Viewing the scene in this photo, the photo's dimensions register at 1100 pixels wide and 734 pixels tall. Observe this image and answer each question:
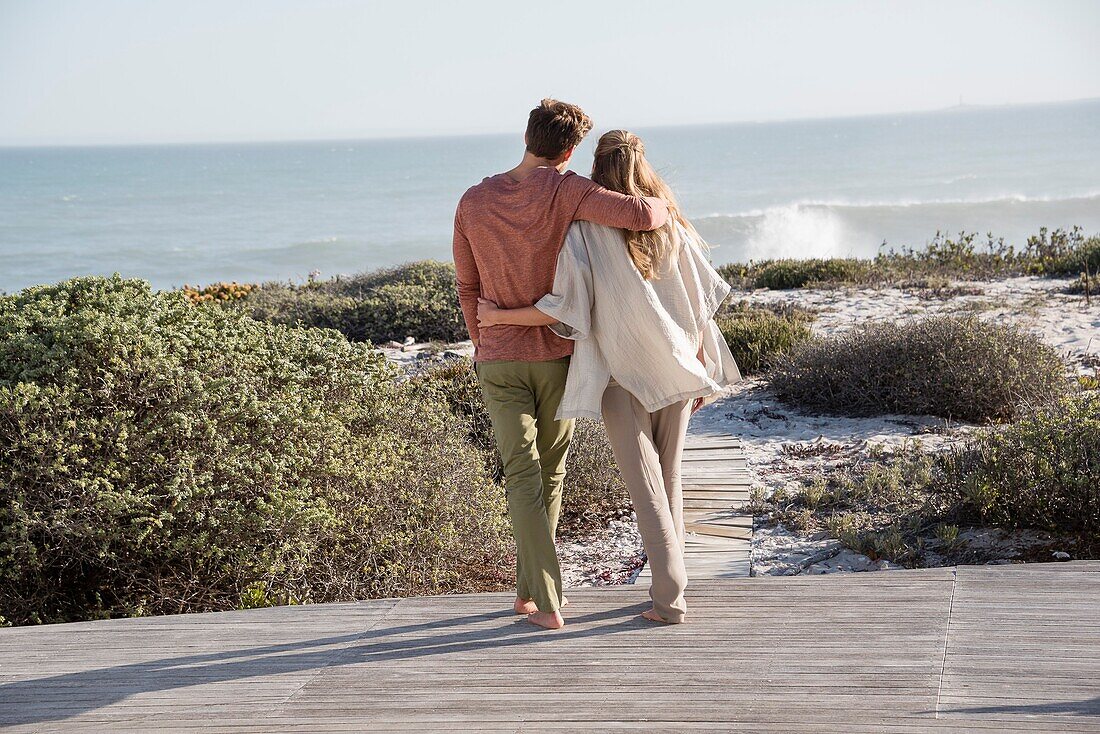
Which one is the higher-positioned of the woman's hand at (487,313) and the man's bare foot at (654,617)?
the woman's hand at (487,313)

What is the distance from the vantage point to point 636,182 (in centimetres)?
323

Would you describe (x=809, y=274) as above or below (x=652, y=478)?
above

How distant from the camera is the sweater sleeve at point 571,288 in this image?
3191 millimetres

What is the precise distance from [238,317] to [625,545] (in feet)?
8.26

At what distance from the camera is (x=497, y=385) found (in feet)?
11.0

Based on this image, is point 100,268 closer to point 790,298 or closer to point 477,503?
point 790,298

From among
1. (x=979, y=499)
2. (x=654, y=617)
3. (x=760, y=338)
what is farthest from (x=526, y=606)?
(x=760, y=338)

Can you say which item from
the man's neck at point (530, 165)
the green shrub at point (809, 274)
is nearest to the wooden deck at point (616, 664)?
the man's neck at point (530, 165)

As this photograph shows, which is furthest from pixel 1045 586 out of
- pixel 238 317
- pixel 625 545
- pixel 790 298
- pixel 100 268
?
pixel 100 268

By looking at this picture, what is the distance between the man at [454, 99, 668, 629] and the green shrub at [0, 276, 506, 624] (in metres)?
1.15

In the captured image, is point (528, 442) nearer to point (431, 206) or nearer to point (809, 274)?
point (809, 274)

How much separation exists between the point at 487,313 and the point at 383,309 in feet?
30.2

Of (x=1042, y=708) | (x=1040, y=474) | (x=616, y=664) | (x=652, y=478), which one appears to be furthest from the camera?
(x=1040, y=474)

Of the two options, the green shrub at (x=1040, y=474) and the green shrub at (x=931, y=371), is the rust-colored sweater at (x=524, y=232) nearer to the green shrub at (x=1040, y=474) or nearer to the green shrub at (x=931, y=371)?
the green shrub at (x=1040, y=474)
